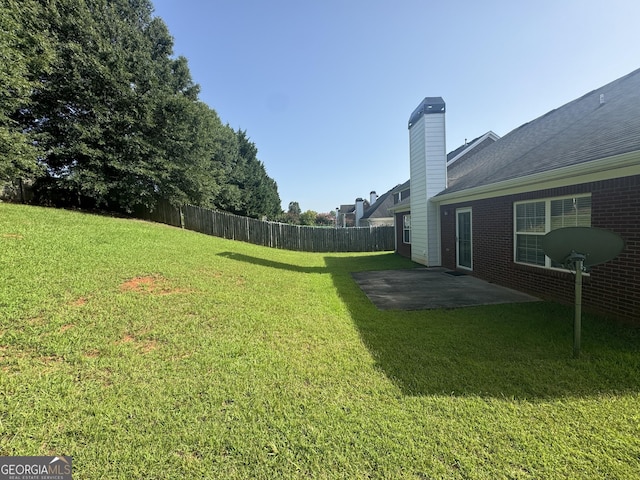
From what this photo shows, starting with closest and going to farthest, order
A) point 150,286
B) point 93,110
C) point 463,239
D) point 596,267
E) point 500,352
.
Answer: point 500,352 → point 596,267 → point 150,286 → point 463,239 → point 93,110

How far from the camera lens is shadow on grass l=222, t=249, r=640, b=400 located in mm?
2744

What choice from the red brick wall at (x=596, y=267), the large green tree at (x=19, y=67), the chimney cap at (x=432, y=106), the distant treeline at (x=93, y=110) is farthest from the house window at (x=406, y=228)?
the large green tree at (x=19, y=67)

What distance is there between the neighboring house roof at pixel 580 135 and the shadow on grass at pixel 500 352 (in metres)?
2.74

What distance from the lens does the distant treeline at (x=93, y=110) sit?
10.8 m

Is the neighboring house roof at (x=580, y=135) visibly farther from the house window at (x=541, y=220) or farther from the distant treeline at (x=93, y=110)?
the distant treeline at (x=93, y=110)

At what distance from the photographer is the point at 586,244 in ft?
10.8

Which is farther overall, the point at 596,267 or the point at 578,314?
the point at 596,267

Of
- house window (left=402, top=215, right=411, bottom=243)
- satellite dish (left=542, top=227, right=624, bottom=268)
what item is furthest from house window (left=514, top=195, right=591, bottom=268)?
house window (left=402, top=215, right=411, bottom=243)

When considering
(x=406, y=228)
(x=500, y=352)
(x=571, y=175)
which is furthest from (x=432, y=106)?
(x=500, y=352)

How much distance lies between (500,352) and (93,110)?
17.7 meters

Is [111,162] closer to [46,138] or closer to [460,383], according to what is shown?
[46,138]

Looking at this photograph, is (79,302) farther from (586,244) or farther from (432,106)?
(432,106)

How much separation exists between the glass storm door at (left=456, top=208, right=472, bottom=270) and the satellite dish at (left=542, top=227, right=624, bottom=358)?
17.4 ft

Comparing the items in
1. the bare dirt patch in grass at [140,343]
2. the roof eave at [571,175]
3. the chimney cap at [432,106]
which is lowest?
the bare dirt patch in grass at [140,343]
